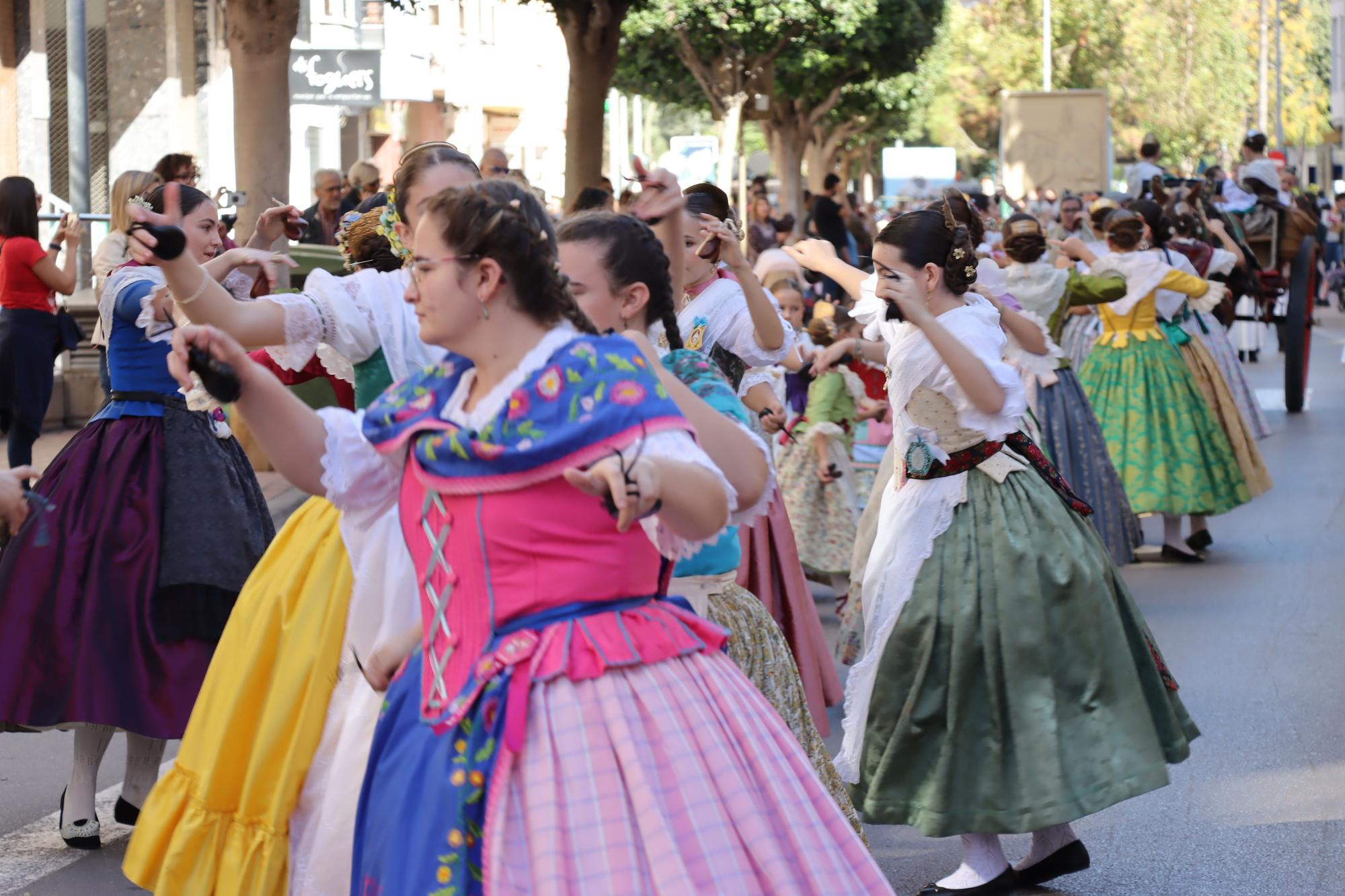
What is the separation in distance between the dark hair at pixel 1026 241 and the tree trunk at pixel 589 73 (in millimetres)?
6844

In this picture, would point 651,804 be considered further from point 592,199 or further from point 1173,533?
point 1173,533

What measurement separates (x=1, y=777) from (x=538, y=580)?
13.6 ft

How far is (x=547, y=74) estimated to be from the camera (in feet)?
186

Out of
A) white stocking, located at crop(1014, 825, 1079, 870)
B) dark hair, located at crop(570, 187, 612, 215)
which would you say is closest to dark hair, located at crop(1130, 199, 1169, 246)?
dark hair, located at crop(570, 187, 612, 215)

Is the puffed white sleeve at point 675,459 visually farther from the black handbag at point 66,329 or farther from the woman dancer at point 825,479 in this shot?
the black handbag at point 66,329

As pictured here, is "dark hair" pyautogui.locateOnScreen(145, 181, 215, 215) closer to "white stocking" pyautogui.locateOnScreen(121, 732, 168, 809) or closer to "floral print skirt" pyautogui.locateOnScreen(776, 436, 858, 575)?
"white stocking" pyautogui.locateOnScreen(121, 732, 168, 809)

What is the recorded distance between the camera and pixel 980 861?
4.93 meters

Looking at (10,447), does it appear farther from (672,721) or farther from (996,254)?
(672,721)

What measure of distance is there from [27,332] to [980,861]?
854cm

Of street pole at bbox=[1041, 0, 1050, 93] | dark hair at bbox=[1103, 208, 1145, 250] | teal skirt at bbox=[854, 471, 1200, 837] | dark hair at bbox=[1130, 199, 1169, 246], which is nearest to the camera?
teal skirt at bbox=[854, 471, 1200, 837]

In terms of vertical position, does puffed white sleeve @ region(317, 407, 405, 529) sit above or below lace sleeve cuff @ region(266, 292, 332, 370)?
below

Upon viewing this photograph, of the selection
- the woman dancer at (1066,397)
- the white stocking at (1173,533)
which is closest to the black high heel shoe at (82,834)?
the woman dancer at (1066,397)

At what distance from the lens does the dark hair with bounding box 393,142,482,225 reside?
418cm

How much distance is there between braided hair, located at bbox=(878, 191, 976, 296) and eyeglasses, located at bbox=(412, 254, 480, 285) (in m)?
2.17
